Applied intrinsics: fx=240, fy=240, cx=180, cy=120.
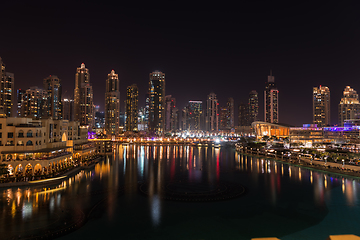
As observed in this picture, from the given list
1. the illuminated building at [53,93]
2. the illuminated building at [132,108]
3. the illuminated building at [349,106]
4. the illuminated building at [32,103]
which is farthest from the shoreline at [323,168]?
the illuminated building at [132,108]

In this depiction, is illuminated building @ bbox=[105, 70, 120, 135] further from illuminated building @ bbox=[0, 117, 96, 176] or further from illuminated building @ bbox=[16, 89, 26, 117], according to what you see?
illuminated building @ bbox=[0, 117, 96, 176]

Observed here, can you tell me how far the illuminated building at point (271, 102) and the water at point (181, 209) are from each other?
149647 mm

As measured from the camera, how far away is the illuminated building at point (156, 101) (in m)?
160

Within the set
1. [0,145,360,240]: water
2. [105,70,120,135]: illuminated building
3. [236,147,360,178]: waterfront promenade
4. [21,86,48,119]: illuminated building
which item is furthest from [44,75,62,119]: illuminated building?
[236,147,360,178]: waterfront promenade

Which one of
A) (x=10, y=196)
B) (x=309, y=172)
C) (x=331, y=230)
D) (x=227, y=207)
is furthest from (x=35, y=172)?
(x=309, y=172)

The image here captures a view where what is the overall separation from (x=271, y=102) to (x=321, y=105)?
1395 inches

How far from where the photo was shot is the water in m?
16.6

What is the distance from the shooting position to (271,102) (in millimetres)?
180250

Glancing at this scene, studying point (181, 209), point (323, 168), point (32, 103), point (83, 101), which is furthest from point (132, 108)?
point (181, 209)

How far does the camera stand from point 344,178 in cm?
3428

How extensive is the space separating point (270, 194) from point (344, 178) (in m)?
15.8

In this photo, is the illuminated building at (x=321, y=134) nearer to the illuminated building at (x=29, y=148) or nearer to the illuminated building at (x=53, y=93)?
the illuminated building at (x=29, y=148)

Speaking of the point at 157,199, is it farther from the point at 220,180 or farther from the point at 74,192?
the point at 220,180

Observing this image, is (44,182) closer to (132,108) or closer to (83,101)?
(83,101)
